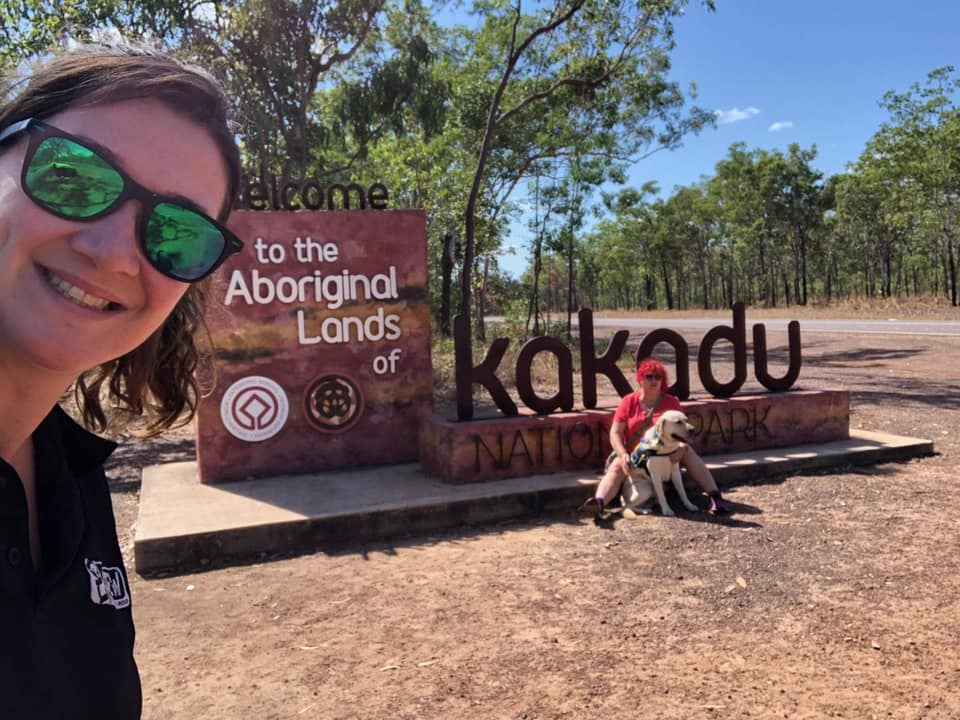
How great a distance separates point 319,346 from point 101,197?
5945 millimetres

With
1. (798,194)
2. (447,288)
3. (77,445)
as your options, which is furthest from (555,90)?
A: (798,194)

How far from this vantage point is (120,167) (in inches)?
38.6

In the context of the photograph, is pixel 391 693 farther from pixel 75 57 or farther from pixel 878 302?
pixel 878 302

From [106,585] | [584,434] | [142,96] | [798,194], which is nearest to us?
[142,96]

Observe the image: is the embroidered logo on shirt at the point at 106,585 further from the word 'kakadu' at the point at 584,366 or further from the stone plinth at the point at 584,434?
the word 'kakadu' at the point at 584,366

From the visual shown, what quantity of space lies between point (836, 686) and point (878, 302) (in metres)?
34.2

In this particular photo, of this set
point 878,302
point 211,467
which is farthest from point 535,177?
point 878,302

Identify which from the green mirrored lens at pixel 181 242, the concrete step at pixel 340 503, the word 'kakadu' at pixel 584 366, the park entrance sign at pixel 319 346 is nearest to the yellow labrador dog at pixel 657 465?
the concrete step at pixel 340 503

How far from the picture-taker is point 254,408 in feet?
21.7

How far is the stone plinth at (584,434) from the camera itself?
6227mm

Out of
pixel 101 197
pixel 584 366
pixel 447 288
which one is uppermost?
pixel 447 288

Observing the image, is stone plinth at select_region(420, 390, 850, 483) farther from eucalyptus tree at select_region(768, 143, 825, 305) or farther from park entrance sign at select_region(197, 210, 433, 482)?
eucalyptus tree at select_region(768, 143, 825, 305)

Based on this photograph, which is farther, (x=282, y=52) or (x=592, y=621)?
(x=282, y=52)

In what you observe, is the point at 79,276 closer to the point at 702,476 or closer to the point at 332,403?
the point at 702,476
